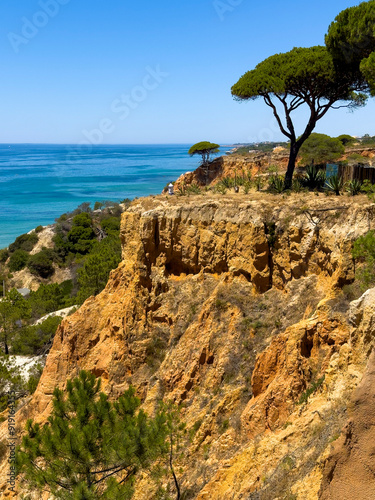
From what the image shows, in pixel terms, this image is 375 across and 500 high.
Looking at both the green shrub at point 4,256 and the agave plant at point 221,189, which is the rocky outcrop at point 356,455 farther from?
the green shrub at point 4,256

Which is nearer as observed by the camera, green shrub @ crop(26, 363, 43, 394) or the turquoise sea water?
green shrub @ crop(26, 363, 43, 394)

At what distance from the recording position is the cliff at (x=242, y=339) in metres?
7.74

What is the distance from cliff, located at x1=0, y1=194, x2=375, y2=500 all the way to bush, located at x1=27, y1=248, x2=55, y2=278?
2895cm

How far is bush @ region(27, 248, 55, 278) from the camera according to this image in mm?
45719

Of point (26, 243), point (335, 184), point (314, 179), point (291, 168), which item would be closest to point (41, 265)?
point (26, 243)

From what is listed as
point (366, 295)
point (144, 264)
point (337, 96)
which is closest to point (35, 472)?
point (366, 295)

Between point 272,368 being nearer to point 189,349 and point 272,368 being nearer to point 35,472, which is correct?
point 189,349

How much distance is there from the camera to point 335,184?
15.1m

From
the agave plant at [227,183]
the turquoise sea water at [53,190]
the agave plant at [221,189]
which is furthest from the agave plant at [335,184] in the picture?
the turquoise sea water at [53,190]

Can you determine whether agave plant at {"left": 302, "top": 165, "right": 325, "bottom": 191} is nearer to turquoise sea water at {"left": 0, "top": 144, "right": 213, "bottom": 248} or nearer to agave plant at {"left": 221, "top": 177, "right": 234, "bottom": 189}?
agave plant at {"left": 221, "top": 177, "right": 234, "bottom": 189}

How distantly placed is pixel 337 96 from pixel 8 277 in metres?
38.2

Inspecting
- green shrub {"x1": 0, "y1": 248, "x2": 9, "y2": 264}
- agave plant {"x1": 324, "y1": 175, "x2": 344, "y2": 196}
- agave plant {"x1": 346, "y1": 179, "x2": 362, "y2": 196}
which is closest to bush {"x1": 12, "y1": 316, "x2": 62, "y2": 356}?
agave plant {"x1": 324, "y1": 175, "x2": 344, "y2": 196}

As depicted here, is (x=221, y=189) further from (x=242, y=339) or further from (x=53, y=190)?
(x=53, y=190)

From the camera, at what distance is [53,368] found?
18141 mm
